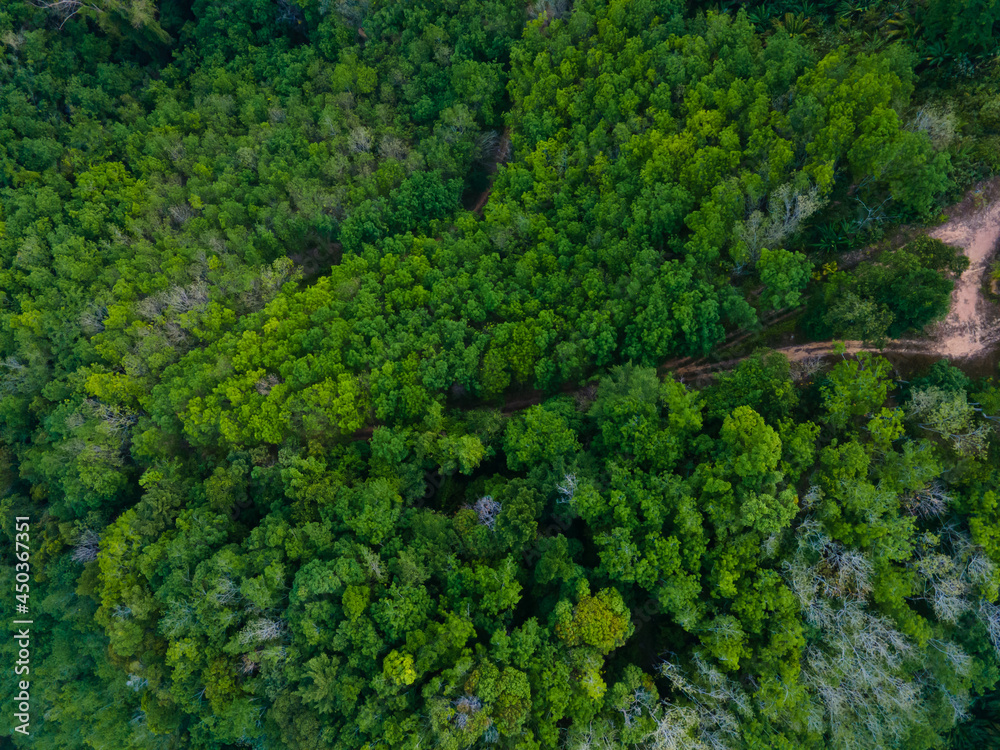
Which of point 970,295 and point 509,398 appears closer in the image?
point 970,295

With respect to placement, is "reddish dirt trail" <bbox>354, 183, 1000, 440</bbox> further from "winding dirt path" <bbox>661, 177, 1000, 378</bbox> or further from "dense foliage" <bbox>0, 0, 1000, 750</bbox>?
"dense foliage" <bbox>0, 0, 1000, 750</bbox>

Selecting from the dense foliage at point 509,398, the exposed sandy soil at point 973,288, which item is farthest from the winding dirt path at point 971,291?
the dense foliage at point 509,398

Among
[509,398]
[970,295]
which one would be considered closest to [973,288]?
[970,295]

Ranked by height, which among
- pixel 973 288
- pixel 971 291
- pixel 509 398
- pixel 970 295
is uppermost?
pixel 973 288

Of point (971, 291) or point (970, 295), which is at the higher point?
point (971, 291)

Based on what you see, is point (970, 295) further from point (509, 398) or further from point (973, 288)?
point (509, 398)

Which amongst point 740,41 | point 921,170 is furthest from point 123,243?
point 921,170

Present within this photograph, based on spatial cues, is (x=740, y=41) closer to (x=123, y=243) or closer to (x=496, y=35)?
(x=496, y=35)

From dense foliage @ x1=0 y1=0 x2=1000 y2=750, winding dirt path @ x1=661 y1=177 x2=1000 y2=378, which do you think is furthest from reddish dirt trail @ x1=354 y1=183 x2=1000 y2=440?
dense foliage @ x1=0 y1=0 x2=1000 y2=750
